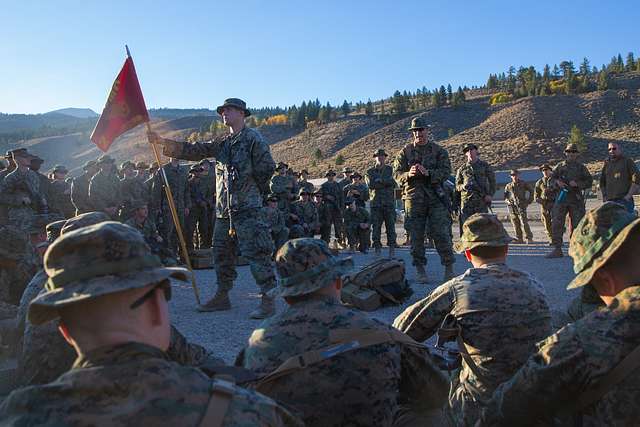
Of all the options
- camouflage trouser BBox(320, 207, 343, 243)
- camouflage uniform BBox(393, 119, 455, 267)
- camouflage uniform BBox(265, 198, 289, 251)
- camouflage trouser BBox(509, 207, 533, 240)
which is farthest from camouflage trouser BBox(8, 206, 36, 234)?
camouflage trouser BBox(509, 207, 533, 240)

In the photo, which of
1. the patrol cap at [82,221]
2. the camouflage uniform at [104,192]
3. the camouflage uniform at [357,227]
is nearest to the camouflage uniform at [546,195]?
the camouflage uniform at [357,227]

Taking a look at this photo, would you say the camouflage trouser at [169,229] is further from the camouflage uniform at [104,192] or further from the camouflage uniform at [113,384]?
the camouflage uniform at [113,384]

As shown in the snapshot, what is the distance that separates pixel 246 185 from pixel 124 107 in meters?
1.52

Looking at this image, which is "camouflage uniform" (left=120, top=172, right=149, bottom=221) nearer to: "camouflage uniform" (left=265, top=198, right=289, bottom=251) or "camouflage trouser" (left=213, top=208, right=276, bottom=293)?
"camouflage trouser" (left=213, top=208, right=276, bottom=293)

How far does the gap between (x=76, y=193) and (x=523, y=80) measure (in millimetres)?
122185

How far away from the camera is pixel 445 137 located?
86.7 meters

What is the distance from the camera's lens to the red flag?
626 cm

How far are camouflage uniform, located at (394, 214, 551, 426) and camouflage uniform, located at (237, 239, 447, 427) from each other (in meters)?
0.49

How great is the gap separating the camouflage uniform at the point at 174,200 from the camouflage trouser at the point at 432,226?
5.61 meters

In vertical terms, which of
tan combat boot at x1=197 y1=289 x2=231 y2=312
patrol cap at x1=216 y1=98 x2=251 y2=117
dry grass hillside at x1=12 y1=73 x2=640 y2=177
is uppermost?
patrol cap at x1=216 y1=98 x2=251 y2=117

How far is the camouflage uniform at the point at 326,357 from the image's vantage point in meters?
Result: 2.33

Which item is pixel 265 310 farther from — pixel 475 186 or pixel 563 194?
pixel 563 194

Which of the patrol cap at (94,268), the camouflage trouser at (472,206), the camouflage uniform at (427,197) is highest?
the patrol cap at (94,268)

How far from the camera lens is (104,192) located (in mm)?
8141
